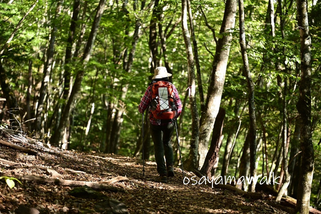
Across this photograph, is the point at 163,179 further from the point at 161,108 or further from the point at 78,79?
the point at 78,79

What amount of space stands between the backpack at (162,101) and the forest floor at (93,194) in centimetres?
128

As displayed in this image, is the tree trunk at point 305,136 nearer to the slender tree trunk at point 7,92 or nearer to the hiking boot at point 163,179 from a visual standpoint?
the hiking boot at point 163,179

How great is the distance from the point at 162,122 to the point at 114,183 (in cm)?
184

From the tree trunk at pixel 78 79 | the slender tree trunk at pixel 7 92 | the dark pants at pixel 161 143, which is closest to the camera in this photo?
the dark pants at pixel 161 143

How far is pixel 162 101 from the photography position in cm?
639

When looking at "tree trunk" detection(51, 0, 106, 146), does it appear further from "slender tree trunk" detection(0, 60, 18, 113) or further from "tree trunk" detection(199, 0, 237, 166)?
"tree trunk" detection(199, 0, 237, 166)

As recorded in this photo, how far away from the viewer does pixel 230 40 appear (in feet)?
29.3

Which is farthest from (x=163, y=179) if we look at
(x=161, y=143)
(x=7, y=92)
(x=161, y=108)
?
(x=7, y=92)

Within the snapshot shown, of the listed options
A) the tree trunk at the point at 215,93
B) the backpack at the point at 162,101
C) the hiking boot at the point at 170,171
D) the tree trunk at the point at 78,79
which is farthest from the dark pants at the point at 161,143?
the tree trunk at the point at 78,79

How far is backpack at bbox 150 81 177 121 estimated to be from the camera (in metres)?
6.40

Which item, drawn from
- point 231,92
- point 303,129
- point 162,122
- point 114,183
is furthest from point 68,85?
point 303,129

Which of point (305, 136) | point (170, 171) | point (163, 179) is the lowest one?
point (163, 179)

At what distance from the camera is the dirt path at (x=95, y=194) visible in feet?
12.1

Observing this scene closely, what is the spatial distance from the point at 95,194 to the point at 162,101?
8.74ft
